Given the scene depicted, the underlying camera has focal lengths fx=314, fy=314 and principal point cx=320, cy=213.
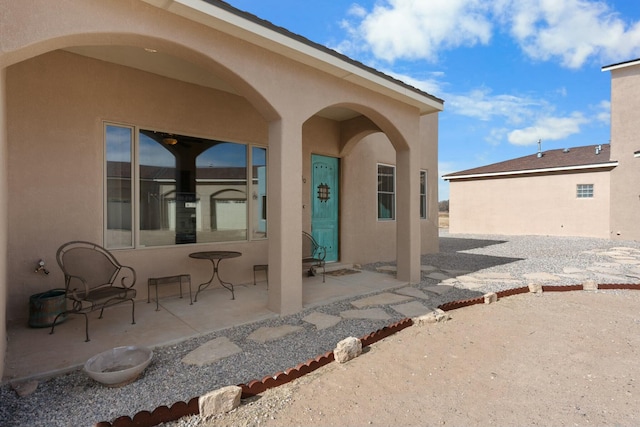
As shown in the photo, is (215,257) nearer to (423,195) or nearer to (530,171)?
(423,195)

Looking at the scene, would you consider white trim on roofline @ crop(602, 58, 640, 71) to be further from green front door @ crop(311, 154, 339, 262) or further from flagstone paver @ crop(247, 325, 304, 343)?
flagstone paver @ crop(247, 325, 304, 343)

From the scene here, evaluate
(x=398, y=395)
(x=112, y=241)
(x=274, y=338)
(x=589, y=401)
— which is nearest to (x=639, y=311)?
(x=589, y=401)

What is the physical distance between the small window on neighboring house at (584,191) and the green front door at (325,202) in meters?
14.1

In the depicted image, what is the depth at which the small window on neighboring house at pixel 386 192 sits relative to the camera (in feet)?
26.4

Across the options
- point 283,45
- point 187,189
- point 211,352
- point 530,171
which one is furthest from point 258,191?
point 530,171

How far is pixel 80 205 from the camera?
390 centimetres

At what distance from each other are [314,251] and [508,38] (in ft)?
29.0

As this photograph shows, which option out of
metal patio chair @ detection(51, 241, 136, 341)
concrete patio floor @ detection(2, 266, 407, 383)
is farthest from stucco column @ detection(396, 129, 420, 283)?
metal patio chair @ detection(51, 241, 136, 341)

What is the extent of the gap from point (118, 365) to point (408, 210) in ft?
15.0

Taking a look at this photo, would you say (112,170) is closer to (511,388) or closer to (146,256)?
(146,256)

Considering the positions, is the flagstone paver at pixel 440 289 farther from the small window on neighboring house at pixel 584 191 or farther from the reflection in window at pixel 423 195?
the small window on neighboring house at pixel 584 191

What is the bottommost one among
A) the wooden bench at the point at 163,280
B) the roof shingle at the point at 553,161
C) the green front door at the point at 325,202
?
the wooden bench at the point at 163,280

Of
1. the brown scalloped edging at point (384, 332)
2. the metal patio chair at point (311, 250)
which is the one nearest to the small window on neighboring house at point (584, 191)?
the metal patio chair at point (311, 250)

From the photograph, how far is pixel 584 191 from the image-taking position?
580 inches
